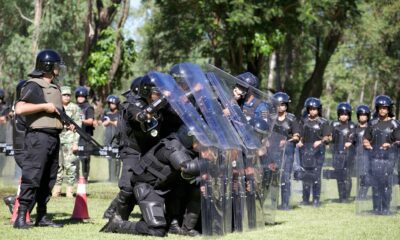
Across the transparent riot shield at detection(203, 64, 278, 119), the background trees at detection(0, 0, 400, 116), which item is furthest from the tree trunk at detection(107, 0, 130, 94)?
the transparent riot shield at detection(203, 64, 278, 119)

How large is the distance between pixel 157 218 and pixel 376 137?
5072 mm

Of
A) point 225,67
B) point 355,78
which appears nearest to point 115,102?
point 225,67

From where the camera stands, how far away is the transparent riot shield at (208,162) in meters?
9.45

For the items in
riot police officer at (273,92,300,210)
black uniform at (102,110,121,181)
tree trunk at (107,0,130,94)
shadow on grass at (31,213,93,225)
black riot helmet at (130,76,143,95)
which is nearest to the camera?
black riot helmet at (130,76,143,95)

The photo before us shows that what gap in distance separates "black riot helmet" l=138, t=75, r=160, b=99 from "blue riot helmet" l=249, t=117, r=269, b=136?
145cm

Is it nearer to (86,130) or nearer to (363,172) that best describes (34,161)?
(363,172)

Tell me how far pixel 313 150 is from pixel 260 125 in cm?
487

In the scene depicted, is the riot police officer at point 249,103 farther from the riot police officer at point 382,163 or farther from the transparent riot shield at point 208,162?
the riot police officer at point 382,163

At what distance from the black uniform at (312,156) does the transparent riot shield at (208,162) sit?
567 cm

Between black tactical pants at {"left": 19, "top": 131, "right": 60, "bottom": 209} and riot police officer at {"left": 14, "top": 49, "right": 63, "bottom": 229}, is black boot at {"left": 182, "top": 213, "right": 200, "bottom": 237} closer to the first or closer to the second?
riot police officer at {"left": 14, "top": 49, "right": 63, "bottom": 229}

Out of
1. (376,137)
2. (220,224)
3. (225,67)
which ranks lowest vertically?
(220,224)

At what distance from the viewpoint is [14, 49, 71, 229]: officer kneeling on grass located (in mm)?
10211

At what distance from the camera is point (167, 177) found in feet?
32.3

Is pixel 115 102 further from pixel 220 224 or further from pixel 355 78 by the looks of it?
pixel 355 78
